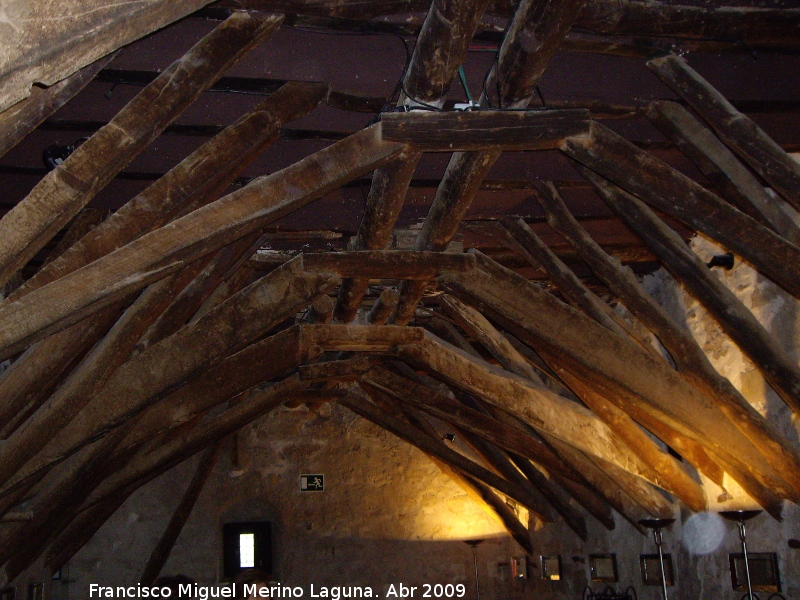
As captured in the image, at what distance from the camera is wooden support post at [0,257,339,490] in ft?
13.0

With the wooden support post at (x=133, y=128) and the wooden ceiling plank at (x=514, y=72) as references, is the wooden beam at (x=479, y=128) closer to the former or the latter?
the wooden ceiling plank at (x=514, y=72)

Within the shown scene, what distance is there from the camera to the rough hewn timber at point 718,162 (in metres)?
3.40

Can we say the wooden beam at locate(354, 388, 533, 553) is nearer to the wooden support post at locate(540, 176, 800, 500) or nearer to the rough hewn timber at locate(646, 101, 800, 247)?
the wooden support post at locate(540, 176, 800, 500)

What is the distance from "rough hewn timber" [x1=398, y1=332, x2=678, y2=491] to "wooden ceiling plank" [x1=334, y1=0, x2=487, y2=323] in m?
1.78

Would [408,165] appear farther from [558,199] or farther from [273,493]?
[273,493]

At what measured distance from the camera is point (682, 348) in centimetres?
437

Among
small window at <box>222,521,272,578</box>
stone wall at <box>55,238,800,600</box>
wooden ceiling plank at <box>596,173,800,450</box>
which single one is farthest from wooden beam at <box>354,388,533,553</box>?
wooden ceiling plank at <box>596,173,800,450</box>

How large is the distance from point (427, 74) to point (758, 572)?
372 cm

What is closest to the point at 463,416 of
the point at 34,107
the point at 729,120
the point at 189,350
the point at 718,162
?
the point at 189,350

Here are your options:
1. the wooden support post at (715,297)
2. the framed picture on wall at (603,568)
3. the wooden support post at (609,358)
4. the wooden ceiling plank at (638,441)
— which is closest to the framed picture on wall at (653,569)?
the framed picture on wall at (603,568)

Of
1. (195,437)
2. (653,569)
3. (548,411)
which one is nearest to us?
(548,411)

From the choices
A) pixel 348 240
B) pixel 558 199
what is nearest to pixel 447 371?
pixel 348 240

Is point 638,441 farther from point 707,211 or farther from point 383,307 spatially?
point 707,211

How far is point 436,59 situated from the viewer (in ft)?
8.43
